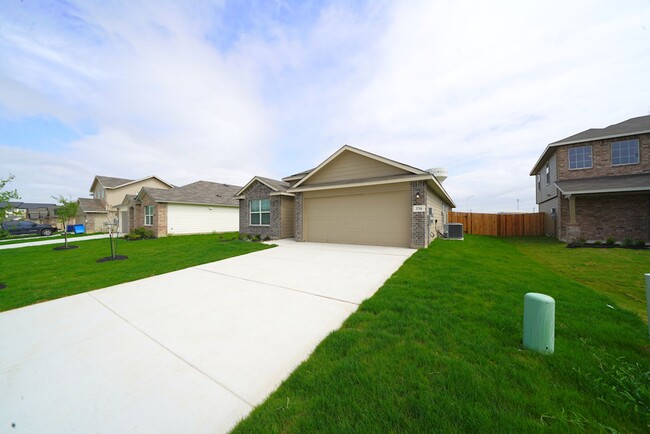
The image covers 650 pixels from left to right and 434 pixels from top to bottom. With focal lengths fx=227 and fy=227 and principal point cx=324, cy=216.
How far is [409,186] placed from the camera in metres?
10.1

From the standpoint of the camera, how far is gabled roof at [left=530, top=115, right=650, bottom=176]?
12448 millimetres

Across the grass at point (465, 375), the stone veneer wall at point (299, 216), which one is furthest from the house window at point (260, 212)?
the grass at point (465, 375)

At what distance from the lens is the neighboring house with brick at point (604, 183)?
38.4ft

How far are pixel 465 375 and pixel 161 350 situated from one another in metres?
3.51

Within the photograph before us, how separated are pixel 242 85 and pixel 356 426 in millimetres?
13900

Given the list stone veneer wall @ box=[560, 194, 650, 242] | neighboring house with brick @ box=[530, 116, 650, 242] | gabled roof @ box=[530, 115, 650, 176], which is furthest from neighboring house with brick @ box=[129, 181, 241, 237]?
gabled roof @ box=[530, 115, 650, 176]

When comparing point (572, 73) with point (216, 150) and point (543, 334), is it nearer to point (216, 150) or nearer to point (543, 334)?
point (543, 334)

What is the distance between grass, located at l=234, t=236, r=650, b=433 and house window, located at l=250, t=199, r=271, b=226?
12.5 meters

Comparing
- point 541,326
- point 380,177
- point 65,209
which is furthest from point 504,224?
point 65,209

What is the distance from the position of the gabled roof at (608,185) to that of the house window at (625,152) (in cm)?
108

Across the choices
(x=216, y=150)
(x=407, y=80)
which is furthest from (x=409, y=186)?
(x=216, y=150)

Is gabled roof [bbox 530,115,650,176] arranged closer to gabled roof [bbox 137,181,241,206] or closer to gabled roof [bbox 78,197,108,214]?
gabled roof [bbox 137,181,241,206]

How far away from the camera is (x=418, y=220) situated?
973 cm

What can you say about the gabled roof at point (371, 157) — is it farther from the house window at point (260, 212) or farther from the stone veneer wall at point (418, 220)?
the house window at point (260, 212)
